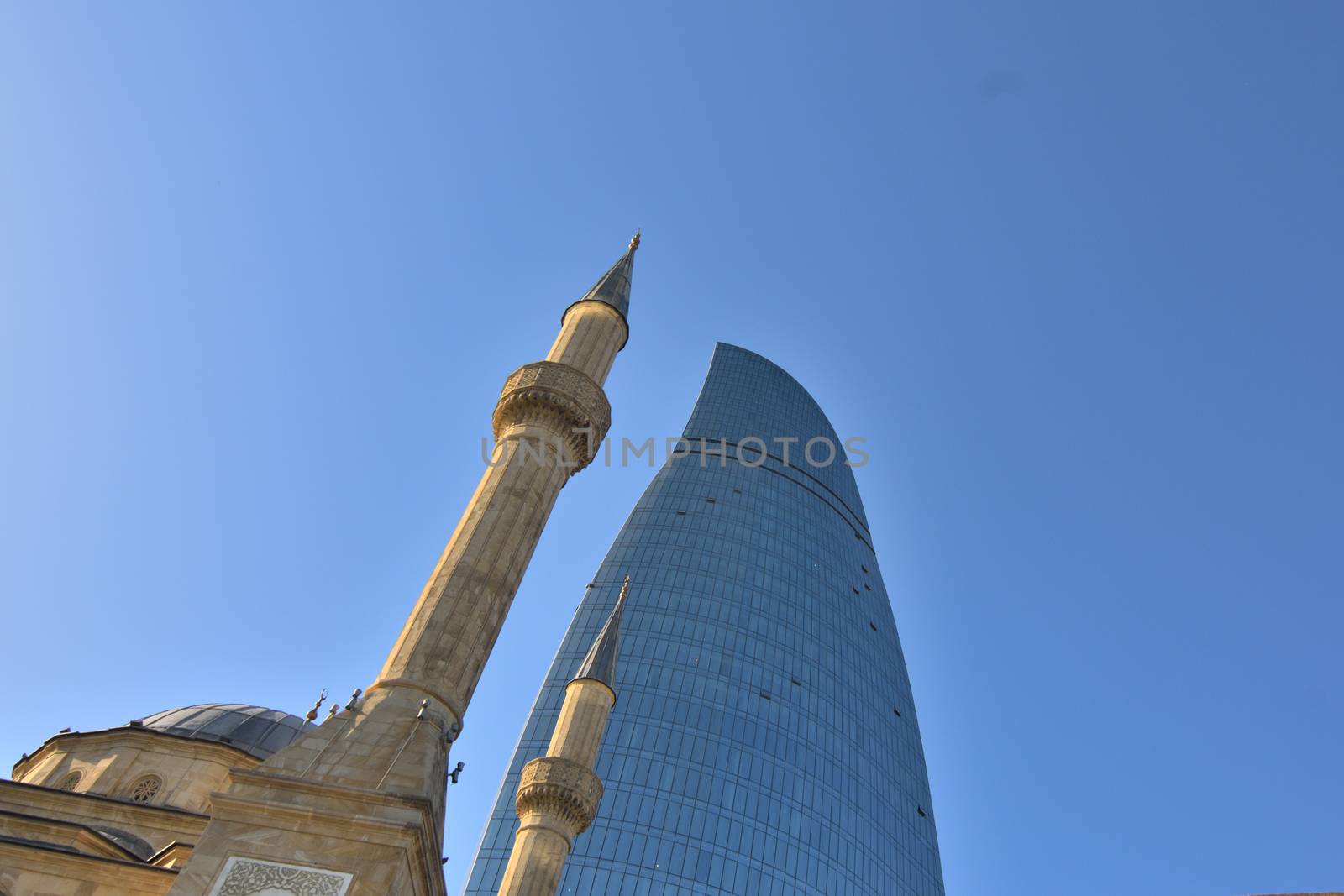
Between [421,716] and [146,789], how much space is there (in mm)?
15876

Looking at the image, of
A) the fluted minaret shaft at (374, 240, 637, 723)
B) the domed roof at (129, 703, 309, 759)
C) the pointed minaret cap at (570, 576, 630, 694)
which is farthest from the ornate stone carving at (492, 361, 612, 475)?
the domed roof at (129, 703, 309, 759)

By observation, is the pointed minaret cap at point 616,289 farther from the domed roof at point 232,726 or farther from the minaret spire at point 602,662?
the domed roof at point 232,726

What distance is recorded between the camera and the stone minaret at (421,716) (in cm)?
1182

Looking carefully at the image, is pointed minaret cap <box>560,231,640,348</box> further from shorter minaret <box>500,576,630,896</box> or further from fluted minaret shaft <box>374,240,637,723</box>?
shorter minaret <box>500,576,630,896</box>

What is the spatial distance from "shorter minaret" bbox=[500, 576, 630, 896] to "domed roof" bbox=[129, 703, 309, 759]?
7.18 meters

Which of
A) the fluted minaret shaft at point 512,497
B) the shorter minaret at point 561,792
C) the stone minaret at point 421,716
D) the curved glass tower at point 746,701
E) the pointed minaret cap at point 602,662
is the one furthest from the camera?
the curved glass tower at point 746,701

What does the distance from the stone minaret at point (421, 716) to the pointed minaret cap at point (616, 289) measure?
669 millimetres

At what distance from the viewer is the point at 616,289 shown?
20.3 metres

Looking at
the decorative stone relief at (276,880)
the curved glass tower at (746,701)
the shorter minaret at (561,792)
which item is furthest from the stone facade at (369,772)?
the curved glass tower at (746,701)

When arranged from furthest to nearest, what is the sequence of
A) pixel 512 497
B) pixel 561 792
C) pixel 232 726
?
1. pixel 232 726
2. pixel 561 792
3. pixel 512 497

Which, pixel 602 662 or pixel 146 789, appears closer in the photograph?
pixel 602 662

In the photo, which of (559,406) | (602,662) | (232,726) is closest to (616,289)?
(559,406)

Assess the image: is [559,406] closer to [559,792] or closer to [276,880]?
[276,880]

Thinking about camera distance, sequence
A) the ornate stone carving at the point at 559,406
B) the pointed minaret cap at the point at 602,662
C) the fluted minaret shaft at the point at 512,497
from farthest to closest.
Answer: the pointed minaret cap at the point at 602,662 → the ornate stone carving at the point at 559,406 → the fluted minaret shaft at the point at 512,497
